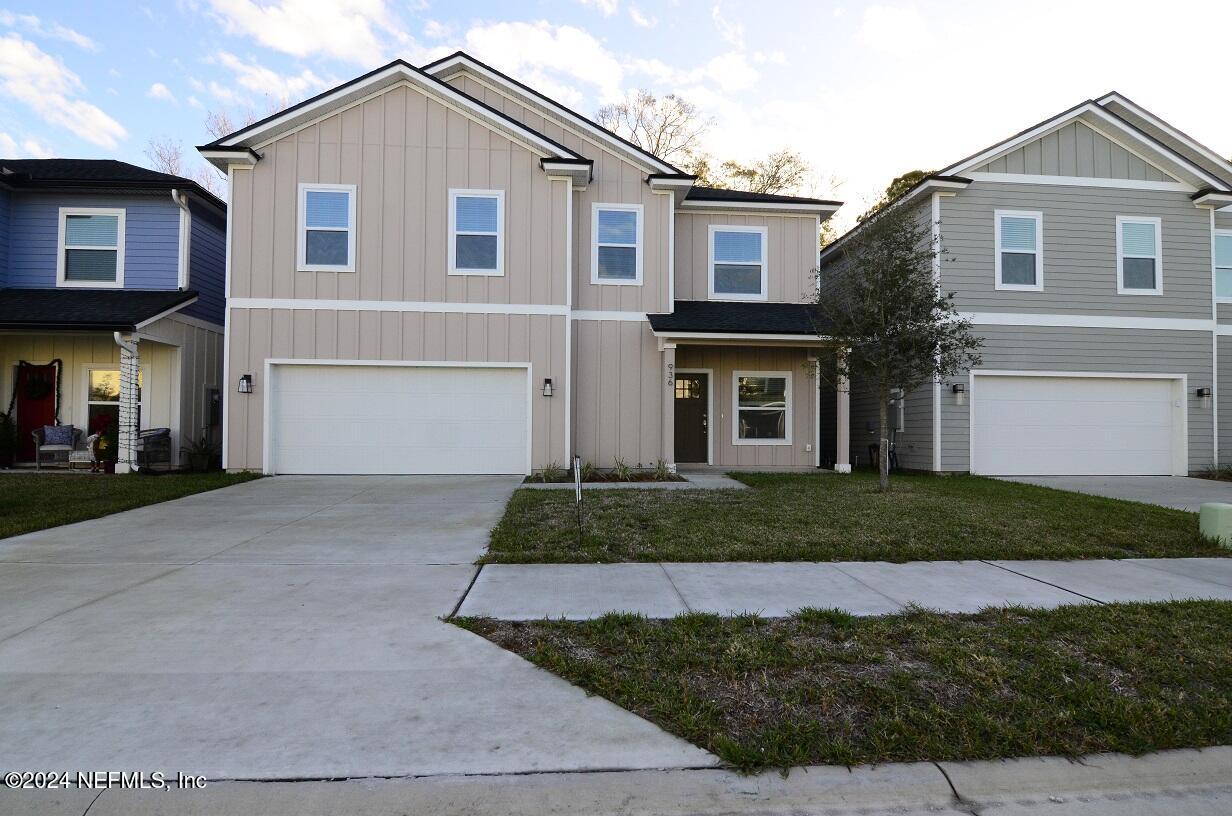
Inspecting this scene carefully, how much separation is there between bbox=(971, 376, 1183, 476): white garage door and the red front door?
1782cm

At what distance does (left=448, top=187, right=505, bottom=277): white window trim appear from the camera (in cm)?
1182

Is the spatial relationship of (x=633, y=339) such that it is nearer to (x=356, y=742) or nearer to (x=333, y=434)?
(x=333, y=434)

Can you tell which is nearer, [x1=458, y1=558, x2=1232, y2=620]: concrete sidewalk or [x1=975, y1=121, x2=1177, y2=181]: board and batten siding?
[x1=458, y1=558, x2=1232, y2=620]: concrete sidewalk

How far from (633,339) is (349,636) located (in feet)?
30.7

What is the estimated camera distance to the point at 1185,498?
9.91 meters

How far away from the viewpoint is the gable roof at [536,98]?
12773mm

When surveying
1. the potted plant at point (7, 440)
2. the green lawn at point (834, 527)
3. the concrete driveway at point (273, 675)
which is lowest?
the concrete driveway at point (273, 675)

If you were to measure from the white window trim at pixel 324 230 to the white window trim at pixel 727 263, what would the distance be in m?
6.76

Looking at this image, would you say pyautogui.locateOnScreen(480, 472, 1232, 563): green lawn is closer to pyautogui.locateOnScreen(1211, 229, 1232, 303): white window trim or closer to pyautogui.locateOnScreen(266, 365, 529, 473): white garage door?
pyautogui.locateOnScreen(266, 365, 529, 473): white garage door

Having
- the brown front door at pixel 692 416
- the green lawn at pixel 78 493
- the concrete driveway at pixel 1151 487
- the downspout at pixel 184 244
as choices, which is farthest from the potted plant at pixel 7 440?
the concrete driveway at pixel 1151 487

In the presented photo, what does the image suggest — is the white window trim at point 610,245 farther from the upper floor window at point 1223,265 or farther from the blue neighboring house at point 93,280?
the upper floor window at point 1223,265

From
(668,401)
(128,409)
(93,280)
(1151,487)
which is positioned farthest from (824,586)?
(93,280)

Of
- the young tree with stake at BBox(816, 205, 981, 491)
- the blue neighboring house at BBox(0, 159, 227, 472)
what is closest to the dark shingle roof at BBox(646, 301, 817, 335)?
the young tree with stake at BBox(816, 205, 981, 491)

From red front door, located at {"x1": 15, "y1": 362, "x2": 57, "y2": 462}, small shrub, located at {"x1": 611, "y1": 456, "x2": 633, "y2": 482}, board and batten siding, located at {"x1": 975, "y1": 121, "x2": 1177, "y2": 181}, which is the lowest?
small shrub, located at {"x1": 611, "y1": 456, "x2": 633, "y2": 482}
